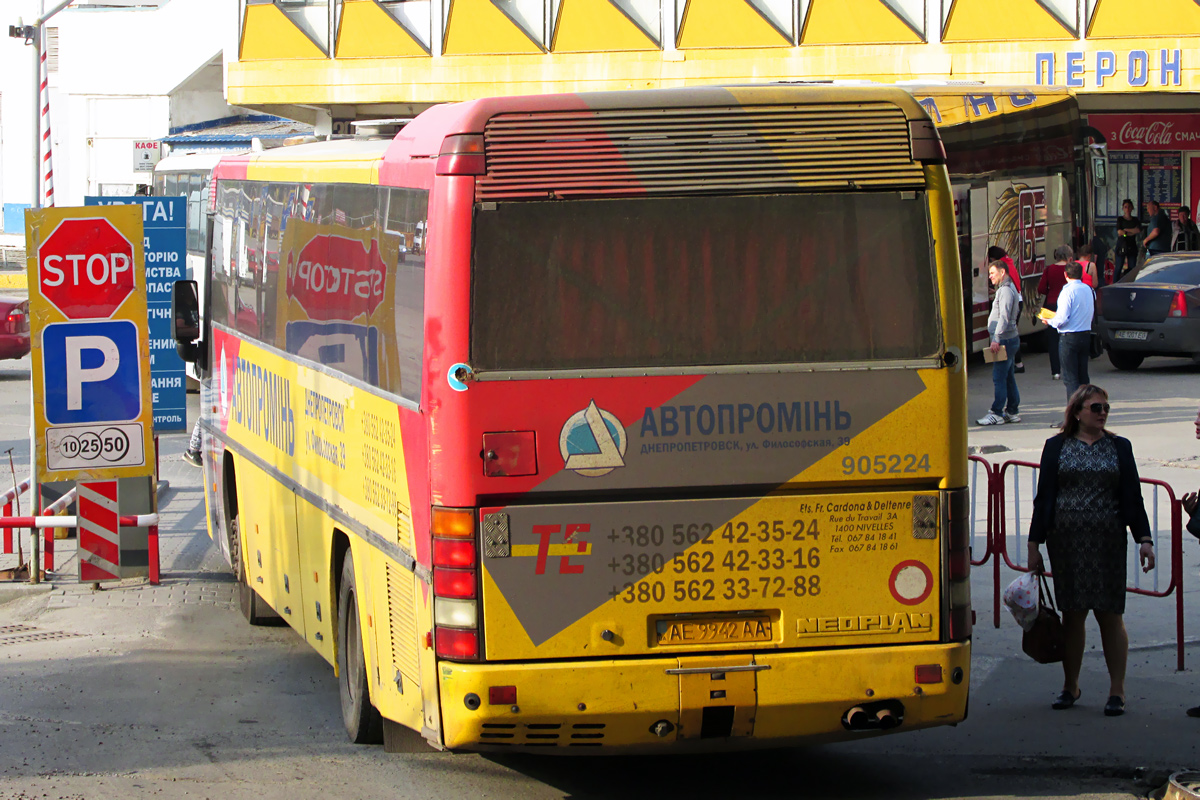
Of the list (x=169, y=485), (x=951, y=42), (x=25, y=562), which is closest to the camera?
(x=25, y=562)

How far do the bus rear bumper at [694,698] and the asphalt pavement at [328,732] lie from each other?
2.70 feet

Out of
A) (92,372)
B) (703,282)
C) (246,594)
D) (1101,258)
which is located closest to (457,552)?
(703,282)

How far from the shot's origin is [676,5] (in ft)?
95.7

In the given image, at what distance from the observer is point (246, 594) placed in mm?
10336

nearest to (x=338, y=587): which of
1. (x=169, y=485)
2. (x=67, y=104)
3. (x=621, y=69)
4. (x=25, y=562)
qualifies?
(x=25, y=562)

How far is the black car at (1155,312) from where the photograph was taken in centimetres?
2147

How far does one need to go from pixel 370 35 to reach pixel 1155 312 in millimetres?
15972

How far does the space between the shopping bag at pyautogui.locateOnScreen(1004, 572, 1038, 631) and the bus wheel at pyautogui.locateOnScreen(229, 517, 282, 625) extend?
473 cm

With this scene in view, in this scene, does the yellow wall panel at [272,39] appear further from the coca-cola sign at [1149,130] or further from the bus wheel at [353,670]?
the bus wheel at [353,670]

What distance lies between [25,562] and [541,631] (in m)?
7.49

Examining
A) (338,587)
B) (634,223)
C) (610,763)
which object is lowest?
(610,763)

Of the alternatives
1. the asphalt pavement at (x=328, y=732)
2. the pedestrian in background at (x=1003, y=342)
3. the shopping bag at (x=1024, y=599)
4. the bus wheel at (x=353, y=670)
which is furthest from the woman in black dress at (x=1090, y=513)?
the pedestrian in background at (x=1003, y=342)

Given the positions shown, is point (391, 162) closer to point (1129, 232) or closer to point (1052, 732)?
point (1052, 732)

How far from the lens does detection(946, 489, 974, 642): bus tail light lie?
616 centimetres
